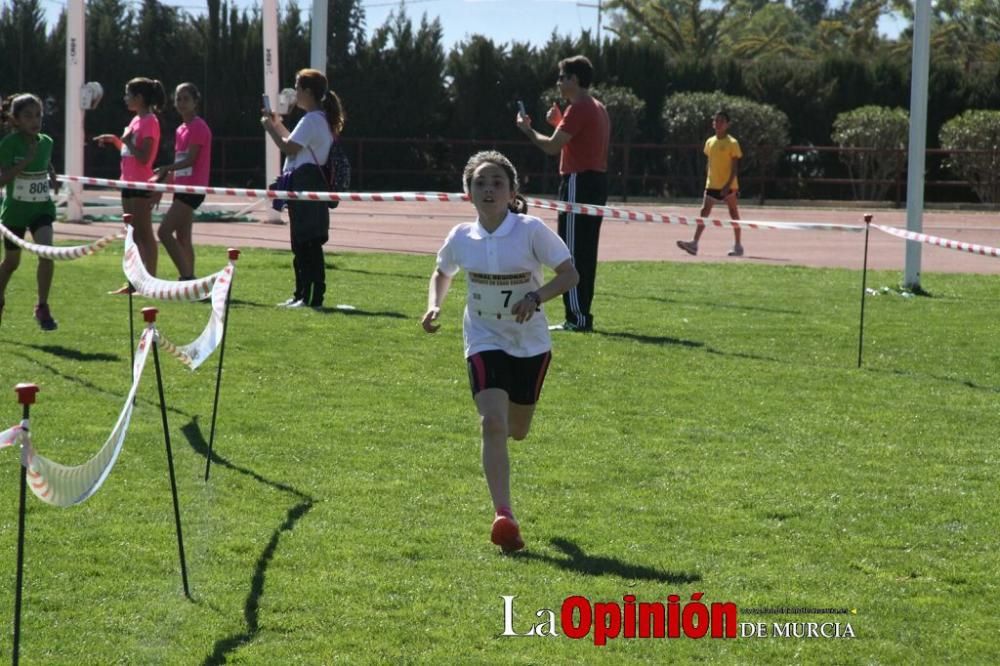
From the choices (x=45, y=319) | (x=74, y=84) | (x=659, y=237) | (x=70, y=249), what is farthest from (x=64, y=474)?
(x=659, y=237)

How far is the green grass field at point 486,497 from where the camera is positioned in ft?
17.6

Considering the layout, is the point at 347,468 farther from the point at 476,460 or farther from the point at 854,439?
the point at 854,439

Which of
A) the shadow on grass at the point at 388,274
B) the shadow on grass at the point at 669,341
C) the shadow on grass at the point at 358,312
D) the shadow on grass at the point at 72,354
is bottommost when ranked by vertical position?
the shadow on grass at the point at 72,354

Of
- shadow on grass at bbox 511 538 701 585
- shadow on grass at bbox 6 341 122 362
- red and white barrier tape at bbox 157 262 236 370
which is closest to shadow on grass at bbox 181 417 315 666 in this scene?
red and white barrier tape at bbox 157 262 236 370

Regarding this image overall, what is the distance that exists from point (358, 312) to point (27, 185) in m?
3.12

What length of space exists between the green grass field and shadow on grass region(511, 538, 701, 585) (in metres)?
0.02

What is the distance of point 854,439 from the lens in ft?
28.8

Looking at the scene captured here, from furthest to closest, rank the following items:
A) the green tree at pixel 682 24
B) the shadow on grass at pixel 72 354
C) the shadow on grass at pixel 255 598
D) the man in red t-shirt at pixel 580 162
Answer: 1. the green tree at pixel 682 24
2. the man in red t-shirt at pixel 580 162
3. the shadow on grass at pixel 72 354
4. the shadow on grass at pixel 255 598

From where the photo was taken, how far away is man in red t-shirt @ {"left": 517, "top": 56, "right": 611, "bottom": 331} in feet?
40.6

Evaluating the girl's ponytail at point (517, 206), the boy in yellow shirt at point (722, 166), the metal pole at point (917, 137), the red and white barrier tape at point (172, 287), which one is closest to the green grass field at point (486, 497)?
the red and white barrier tape at point (172, 287)

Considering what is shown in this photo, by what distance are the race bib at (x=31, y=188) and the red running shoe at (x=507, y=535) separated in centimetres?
680

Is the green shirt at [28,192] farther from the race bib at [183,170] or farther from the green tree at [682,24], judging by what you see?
the green tree at [682,24]

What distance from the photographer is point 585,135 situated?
41.0ft

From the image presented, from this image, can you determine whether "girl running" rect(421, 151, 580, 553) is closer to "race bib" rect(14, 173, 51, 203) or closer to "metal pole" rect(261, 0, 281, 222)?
"race bib" rect(14, 173, 51, 203)
